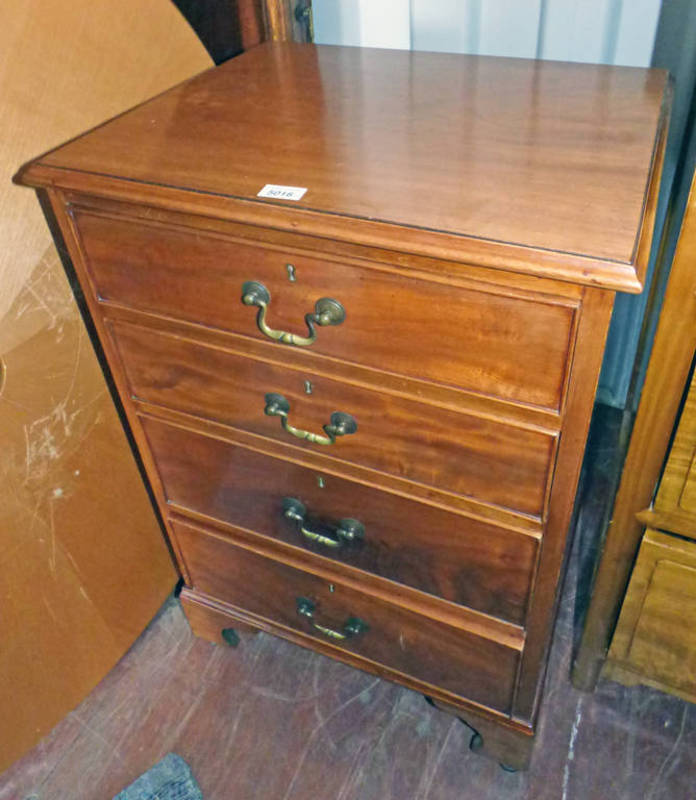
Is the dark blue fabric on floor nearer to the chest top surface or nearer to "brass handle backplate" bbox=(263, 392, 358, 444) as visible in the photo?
"brass handle backplate" bbox=(263, 392, 358, 444)

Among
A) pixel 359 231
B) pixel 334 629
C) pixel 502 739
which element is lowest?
pixel 502 739

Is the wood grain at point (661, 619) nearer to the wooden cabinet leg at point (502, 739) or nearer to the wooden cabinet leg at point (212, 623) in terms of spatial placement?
the wooden cabinet leg at point (502, 739)

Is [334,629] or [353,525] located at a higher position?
[353,525]

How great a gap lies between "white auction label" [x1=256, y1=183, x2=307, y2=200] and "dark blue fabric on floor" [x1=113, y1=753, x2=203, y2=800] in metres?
1.04

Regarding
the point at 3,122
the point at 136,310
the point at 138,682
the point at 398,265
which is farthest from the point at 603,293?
the point at 138,682

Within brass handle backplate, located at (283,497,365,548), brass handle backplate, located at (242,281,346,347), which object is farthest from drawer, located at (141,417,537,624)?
brass handle backplate, located at (242,281,346,347)

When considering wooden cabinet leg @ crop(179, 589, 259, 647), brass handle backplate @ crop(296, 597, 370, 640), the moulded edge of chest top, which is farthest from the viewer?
wooden cabinet leg @ crop(179, 589, 259, 647)

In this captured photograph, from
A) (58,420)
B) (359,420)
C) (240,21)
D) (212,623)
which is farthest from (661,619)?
(240,21)

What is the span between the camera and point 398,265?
75 centimetres

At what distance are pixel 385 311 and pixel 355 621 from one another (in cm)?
61

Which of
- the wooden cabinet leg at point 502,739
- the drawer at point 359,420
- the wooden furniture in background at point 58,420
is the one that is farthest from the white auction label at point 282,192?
the wooden cabinet leg at point 502,739

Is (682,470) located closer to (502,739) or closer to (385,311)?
(385,311)

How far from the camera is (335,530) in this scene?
1.10m

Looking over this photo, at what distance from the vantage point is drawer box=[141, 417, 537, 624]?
0.98 meters
